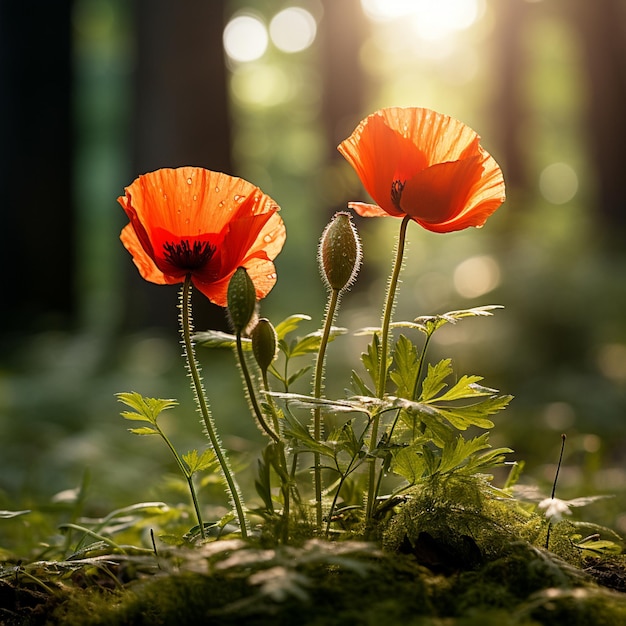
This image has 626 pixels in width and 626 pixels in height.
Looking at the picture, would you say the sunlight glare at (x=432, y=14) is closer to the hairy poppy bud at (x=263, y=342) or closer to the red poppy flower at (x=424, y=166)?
the red poppy flower at (x=424, y=166)

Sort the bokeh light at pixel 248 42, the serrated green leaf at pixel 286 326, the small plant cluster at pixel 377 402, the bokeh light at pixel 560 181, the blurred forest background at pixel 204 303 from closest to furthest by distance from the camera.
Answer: the small plant cluster at pixel 377 402
the serrated green leaf at pixel 286 326
the blurred forest background at pixel 204 303
the bokeh light at pixel 248 42
the bokeh light at pixel 560 181

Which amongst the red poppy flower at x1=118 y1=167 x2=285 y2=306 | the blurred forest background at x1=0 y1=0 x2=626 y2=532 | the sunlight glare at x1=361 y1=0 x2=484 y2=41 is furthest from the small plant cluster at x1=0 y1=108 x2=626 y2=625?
the sunlight glare at x1=361 y1=0 x2=484 y2=41

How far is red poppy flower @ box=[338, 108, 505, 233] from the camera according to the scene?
1687mm

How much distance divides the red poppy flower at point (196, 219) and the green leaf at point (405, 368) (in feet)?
1.14

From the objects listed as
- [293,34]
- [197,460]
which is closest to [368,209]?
[197,460]

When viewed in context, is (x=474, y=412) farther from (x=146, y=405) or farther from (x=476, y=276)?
(x=476, y=276)

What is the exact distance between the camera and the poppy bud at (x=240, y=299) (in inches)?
64.5

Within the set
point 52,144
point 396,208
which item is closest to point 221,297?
point 396,208

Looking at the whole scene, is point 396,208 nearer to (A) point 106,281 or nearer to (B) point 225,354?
(B) point 225,354

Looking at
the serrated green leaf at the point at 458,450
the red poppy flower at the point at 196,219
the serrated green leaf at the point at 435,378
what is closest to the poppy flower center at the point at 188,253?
the red poppy flower at the point at 196,219

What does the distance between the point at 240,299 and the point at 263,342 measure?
151 millimetres

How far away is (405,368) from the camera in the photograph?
5.77 ft

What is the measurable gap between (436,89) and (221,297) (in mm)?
34309

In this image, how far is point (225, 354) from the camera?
Answer: 10.1m
